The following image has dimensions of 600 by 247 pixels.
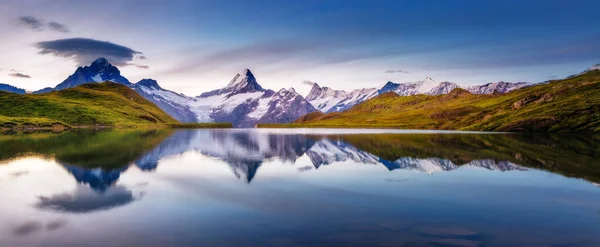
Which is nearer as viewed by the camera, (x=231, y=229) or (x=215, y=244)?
(x=215, y=244)

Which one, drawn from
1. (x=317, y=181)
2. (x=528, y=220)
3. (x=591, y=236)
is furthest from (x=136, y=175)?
(x=591, y=236)

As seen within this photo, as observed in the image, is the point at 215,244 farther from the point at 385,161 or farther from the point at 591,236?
the point at 385,161

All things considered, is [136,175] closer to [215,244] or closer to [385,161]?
[215,244]

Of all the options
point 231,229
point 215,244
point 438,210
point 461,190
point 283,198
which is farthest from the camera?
point 461,190

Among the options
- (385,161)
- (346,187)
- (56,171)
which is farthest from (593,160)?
(56,171)

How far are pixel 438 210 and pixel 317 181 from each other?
→ 1762 centimetres

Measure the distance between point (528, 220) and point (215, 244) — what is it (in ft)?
71.1

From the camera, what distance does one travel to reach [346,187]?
42406 mm

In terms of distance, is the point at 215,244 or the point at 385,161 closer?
the point at 215,244

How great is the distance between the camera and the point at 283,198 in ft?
118

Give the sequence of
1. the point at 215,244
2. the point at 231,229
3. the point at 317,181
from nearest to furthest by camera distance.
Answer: the point at 215,244 < the point at 231,229 < the point at 317,181

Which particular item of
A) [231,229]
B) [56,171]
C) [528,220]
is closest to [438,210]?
[528,220]

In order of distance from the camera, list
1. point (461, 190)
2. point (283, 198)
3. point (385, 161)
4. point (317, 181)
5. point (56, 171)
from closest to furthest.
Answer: point (283, 198)
point (461, 190)
point (317, 181)
point (56, 171)
point (385, 161)

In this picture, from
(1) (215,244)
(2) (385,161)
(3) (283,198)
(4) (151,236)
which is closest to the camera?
(1) (215,244)
